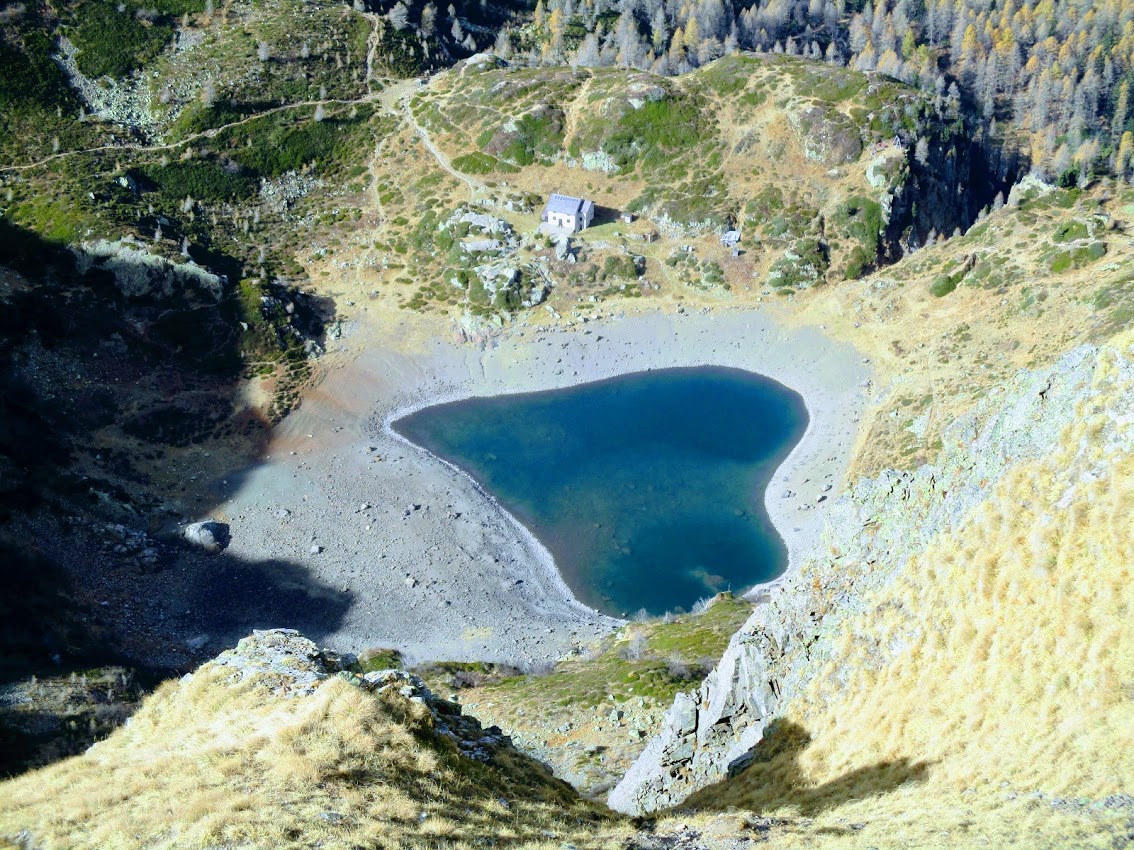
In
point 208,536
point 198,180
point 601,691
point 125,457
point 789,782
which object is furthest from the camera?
point 198,180

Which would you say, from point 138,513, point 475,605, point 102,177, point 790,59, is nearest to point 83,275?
point 102,177

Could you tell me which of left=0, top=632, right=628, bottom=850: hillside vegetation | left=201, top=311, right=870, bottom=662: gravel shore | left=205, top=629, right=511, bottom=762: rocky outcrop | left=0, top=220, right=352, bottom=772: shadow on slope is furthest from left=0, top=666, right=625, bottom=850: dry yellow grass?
left=201, top=311, right=870, bottom=662: gravel shore

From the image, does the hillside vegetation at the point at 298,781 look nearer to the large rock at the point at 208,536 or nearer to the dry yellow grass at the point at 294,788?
the dry yellow grass at the point at 294,788

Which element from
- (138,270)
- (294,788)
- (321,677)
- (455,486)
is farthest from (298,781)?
(138,270)

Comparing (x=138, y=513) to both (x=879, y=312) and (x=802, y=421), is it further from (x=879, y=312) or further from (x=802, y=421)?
(x=879, y=312)

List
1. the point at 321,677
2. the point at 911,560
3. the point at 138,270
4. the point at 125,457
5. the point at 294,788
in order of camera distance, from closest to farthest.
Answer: the point at 294,788, the point at 911,560, the point at 321,677, the point at 125,457, the point at 138,270

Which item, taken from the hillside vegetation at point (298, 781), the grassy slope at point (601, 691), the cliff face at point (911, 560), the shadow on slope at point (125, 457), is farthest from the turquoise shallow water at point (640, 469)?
the hillside vegetation at point (298, 781)

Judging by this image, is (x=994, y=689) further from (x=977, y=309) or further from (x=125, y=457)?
(x=125, y=457)
